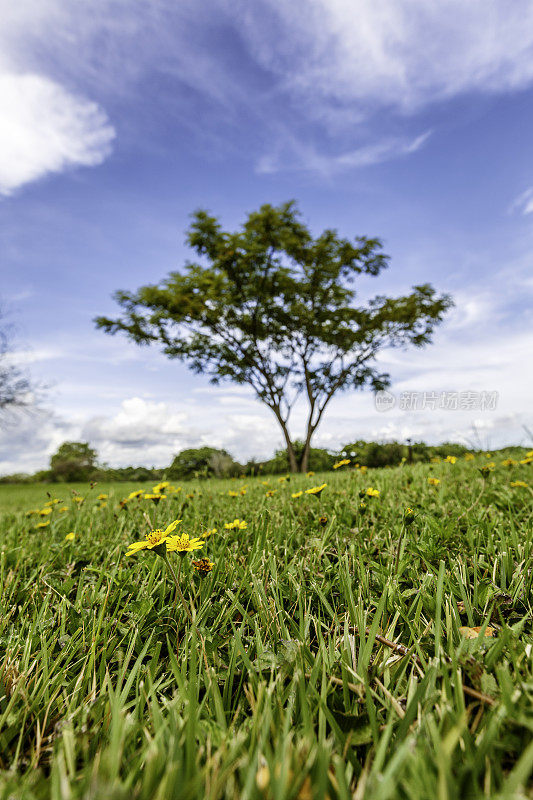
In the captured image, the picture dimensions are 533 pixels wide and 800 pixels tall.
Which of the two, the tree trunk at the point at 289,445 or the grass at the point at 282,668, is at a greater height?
the tree trunk at the point at 289,445

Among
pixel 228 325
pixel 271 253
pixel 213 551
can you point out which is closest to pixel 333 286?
pixel 271 253

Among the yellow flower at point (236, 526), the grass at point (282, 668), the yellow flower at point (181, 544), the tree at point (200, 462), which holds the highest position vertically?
the tree at point (200, 462)

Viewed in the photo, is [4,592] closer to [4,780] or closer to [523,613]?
[4,780]

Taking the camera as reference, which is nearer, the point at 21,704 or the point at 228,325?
the point at 21,704

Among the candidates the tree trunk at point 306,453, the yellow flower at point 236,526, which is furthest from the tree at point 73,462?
the yellow flower at point 236,526

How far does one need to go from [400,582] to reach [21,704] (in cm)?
Answer: 117

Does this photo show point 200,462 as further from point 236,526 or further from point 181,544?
point 181,544

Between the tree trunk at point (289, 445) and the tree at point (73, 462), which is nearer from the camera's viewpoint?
the tree trunk at point (289, 445)

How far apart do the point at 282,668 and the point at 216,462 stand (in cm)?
1258

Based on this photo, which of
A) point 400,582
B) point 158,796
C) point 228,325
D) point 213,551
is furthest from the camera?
point 228,325

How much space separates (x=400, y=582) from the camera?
54.1 inches

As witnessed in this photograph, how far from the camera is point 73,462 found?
80.9ft

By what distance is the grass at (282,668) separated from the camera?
60 centimetres

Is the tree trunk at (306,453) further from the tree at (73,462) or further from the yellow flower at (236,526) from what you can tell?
the yellow flower at (236,526)
